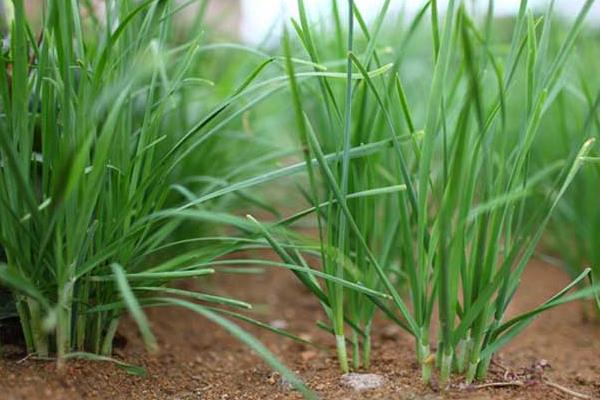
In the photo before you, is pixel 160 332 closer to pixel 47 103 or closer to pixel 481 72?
pixel 47 103

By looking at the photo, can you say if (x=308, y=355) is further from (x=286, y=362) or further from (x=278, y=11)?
(x=278, y=11)

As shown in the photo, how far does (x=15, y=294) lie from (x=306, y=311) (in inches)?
29.1

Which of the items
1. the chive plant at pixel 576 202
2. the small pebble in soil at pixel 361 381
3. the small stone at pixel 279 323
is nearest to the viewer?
the small pebble in soil at pixel 361 381

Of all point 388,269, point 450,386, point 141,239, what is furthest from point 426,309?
point 141,239

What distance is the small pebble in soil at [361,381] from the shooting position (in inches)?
36.0

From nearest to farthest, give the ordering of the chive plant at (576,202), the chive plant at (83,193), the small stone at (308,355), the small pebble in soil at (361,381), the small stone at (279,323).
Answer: the chive plant at (83,193)
the small pebble in soil at (361,381)
the small stone at (308,355)
the chive plant at (576,202)
the small stone at (279,323)

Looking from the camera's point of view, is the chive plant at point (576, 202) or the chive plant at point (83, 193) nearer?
the chive plant at point (83, 193)

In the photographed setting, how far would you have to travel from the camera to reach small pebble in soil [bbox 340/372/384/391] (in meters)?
0.91

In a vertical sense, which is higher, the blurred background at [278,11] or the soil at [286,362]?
the blurred background at [278,11]

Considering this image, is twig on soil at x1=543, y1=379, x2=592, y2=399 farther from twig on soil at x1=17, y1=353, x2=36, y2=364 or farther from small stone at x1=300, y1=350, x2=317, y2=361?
twig on soil at x1=17, y1=353, x2=36, y2=364

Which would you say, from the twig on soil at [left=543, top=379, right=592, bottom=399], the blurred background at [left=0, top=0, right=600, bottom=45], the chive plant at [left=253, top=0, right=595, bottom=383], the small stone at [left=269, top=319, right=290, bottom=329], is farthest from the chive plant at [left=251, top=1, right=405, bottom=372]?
the small stone at [left=269, top=319, right=290, bottom=329]

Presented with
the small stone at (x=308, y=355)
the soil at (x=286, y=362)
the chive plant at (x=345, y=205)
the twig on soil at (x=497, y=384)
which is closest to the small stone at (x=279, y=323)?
the soil at (x=286, y=362)

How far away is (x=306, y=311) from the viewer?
4.99 ft

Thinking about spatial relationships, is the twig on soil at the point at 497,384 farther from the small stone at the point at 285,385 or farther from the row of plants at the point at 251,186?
the small stone at the point at 285,385
